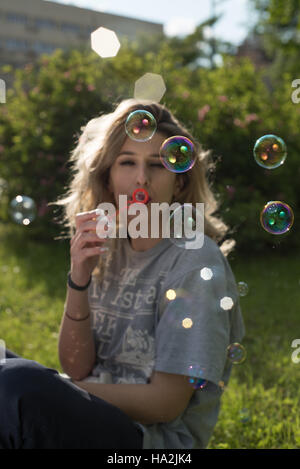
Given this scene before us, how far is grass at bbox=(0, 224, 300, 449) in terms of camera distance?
7.50ft

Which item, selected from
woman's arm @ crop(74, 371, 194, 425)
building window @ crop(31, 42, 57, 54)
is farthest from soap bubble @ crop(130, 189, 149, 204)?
building window @ crop(31, 42, 57, 54)

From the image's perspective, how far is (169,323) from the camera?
1.54m

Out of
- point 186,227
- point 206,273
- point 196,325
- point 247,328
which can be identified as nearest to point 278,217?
point 186,227

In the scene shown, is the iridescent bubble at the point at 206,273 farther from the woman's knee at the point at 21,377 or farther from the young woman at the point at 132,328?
the woman's knee at the point at 21,377

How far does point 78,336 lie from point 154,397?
0.42m

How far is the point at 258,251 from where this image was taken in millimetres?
5457

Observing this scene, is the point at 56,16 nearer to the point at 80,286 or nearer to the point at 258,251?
the point at 258,251

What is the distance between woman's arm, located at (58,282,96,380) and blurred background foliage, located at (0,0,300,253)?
308cm

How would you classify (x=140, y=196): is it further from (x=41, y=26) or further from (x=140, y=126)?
(x=41, y=26)

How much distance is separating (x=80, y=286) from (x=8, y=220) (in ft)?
18.0

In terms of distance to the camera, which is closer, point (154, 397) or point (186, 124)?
point (154, 397)

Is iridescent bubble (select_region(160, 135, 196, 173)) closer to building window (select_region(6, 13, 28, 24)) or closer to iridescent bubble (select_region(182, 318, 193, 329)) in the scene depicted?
iridescent bubble (select_region(182, 318, 193, 329))

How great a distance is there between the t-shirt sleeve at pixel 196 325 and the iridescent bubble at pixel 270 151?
826 millimetres

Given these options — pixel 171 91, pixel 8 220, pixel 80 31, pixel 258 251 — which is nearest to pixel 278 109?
pixel 171 91
